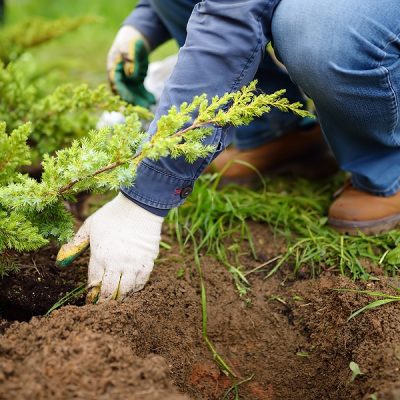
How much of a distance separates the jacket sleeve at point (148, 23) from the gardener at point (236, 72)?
806 millimetres

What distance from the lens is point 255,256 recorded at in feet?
6.70

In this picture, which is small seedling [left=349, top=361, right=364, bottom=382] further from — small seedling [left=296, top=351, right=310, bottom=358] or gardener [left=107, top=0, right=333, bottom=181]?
gardener [left=107, top=0, right=333, bottom=181]

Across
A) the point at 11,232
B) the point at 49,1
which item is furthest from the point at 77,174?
the point at 49,1

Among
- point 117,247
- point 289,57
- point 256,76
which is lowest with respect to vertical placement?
point 117,247

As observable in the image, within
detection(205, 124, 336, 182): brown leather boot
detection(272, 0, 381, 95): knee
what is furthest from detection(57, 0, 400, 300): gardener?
detection(205, 124, 336, 182): brown leather boot

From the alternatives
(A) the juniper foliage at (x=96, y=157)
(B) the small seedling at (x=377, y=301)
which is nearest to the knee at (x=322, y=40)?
(A) the juniper foliage at (x=96, y=157)

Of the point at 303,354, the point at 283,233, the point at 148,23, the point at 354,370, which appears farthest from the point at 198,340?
the point at 148,23

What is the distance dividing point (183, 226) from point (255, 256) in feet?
1.06

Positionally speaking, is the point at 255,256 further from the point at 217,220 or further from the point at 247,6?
the point at 247,6

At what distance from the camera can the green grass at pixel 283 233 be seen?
195cm

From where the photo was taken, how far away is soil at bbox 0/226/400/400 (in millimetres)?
1227

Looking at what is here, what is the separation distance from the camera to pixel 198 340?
172 cm

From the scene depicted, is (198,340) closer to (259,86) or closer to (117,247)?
(117,247)

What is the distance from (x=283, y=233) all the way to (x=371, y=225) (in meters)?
0.35
